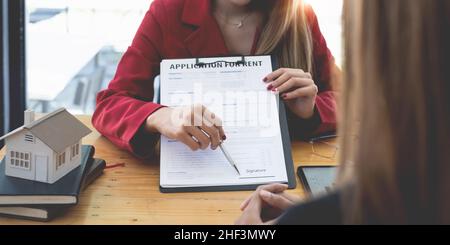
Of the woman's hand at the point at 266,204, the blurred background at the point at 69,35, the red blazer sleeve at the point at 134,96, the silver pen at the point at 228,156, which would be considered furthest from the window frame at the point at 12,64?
the woman's hand at the point at 266,204

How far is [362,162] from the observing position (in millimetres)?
658

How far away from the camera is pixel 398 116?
2.11 ft

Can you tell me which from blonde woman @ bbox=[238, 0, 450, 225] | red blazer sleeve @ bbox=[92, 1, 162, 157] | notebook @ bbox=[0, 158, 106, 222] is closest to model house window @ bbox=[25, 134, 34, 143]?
notebook @ bbox=[0, 158, 106, 222]

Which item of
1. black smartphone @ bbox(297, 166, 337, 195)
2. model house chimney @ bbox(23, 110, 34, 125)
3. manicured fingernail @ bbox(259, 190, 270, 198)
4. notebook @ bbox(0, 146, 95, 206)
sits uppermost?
model house chimney @ bbox(23, 110, 34, 125)

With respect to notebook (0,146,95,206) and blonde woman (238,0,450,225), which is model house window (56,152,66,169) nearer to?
notebook (0,146,95,206)

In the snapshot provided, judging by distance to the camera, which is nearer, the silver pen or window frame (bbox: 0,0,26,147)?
the silver pen

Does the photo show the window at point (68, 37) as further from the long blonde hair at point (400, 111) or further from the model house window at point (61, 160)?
the long blonde hair at point (400, 111)

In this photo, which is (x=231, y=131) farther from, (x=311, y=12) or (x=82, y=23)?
(x=82, y=23)

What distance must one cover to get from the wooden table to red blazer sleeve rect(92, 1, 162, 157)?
71 mm

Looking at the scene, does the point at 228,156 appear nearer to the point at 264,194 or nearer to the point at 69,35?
the point at 264,194

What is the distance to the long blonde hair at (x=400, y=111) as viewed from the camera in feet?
2.06

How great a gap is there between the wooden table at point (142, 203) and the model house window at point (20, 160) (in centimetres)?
10

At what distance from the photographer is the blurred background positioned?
7.42ft

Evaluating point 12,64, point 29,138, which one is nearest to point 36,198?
point 29,138
